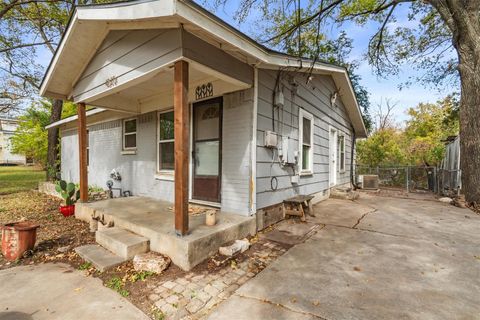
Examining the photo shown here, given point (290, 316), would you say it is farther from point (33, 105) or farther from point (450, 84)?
point (33, 105)

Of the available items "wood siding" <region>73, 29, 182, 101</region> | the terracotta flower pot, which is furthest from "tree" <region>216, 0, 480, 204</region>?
the terracotta flower pot

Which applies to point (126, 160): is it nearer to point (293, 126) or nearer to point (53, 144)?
point (293, 126)

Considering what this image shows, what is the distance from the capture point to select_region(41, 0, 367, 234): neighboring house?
2898mm

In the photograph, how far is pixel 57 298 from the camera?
2.32 meters

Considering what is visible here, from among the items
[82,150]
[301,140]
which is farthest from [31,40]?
[301,140]

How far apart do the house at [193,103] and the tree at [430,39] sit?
2.34 m

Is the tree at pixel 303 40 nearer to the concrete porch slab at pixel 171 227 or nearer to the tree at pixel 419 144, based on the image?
the concrete porch slab at pixel 171 227

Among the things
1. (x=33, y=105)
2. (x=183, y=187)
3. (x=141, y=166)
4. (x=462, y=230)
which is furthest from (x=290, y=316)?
(x=33, y=105)

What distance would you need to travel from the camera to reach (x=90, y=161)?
850 cm

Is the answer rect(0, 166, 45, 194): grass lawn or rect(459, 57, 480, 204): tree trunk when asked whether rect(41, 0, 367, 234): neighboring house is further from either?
rect(0, 166, 45, 194): grass lawn

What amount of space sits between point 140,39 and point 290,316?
3.86m

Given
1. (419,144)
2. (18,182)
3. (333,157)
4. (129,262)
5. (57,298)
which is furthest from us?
(419,144)

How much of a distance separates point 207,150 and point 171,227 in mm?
1742

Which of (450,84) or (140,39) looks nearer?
(140,39)
